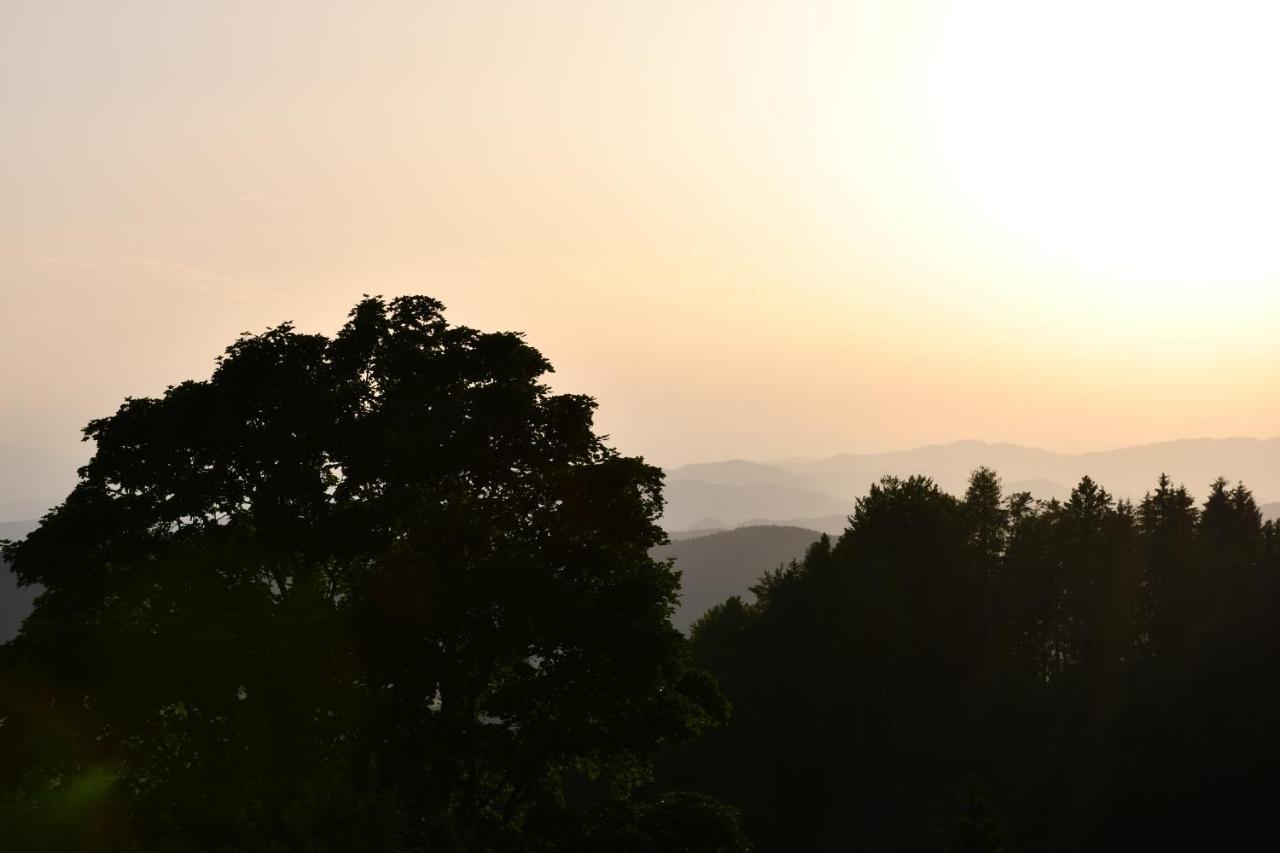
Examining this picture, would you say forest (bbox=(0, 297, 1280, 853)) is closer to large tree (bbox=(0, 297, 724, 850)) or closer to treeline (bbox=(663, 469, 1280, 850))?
large tree (bbox=(0, 297, 724, 850))

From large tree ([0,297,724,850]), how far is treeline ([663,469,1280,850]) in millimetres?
31441

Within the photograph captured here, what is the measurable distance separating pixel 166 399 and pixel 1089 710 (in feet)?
177

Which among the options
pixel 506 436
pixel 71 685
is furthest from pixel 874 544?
pixel 71 685

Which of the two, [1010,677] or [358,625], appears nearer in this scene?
Result: [358,625]

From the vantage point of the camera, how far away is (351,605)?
2269cm

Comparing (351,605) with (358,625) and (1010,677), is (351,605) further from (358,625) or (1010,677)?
(1010,677)

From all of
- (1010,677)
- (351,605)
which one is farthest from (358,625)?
(1010,677)

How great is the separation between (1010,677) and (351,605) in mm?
56113

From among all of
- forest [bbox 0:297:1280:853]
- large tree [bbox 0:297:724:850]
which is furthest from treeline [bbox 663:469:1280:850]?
large tree [bbox 0:297:724:850]

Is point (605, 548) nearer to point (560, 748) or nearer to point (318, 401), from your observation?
point (560, 748)

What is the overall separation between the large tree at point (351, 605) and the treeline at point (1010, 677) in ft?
103

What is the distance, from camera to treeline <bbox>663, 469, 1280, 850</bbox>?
54.9m

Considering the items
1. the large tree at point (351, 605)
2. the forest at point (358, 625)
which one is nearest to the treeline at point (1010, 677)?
the forest at point (358, 625)

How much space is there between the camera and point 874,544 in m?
72.1
